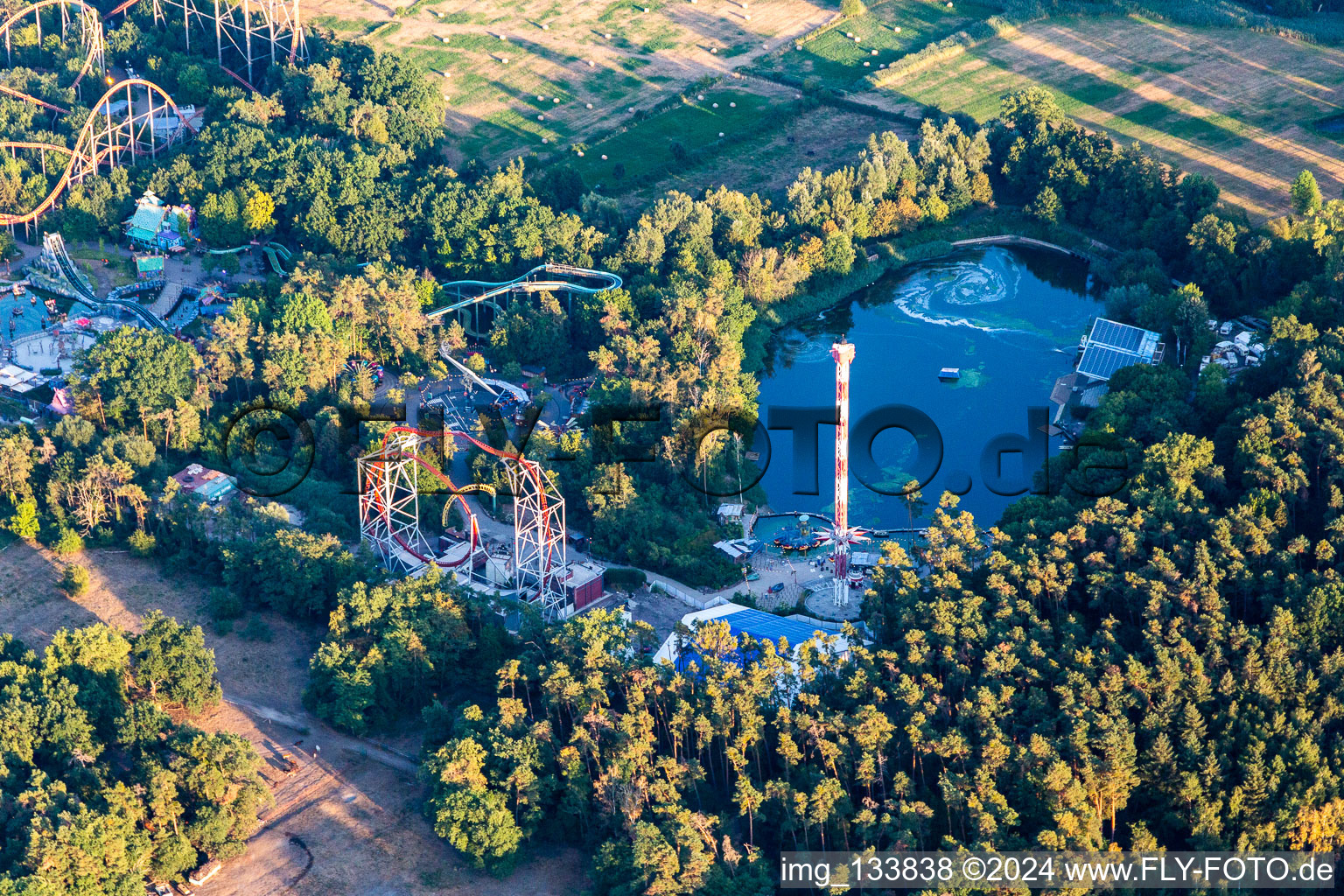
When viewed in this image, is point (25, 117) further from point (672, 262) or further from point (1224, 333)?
point (1224, 333)

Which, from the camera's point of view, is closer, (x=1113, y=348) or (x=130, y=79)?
(x=1113, y=348)

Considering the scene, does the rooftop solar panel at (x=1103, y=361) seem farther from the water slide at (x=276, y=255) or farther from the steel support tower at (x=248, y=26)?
the steel support tower at (x=248, y=26)

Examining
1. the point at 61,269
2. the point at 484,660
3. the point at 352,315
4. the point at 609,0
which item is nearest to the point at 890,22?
the point at 609,0

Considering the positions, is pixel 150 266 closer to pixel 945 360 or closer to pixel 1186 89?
pixel 945 360

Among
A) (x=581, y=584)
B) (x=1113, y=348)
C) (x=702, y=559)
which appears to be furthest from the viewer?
(x=1113, y=348)

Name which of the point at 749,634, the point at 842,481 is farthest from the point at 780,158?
the point at 749,634

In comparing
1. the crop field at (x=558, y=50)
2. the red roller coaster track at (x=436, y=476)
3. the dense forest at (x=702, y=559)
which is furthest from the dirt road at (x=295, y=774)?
the crop field at (x=558, y=50)
